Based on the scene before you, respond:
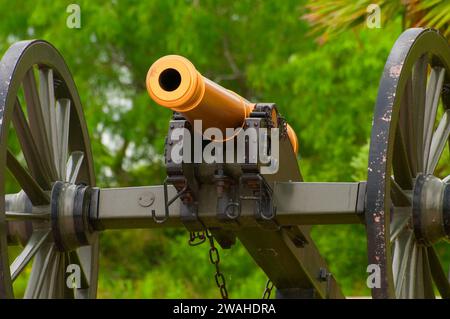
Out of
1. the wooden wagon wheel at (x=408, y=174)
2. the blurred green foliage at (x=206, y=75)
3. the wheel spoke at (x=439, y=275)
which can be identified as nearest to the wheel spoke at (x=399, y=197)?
the wooden wagon wheel at (x=408, y=174)

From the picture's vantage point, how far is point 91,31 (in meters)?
18.5

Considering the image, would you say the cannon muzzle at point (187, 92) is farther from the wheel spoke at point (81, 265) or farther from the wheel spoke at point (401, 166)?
the wheel spoke at point (81, 265)

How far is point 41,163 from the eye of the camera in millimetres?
6941

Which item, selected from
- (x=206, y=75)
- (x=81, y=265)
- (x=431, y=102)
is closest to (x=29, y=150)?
(x=81, y=265)

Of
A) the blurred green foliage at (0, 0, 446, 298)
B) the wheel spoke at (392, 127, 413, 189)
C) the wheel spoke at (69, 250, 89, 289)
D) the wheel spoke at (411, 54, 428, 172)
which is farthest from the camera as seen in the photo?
the blurred green foliage at (0, 0, 446, 298)

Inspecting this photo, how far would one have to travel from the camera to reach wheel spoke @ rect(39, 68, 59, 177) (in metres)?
7.06

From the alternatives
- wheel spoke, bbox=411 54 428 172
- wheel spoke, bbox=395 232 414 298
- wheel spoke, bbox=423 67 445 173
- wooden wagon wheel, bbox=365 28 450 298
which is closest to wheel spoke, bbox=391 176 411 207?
wooden wagon wheel, bbox=365 28 450 298

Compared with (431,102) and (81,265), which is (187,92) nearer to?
(431,102)

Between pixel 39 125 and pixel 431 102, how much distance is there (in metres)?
2.06

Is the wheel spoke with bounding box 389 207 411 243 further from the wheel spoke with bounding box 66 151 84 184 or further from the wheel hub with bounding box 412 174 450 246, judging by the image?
the wheel spoke with bounding box 66 151 84 184

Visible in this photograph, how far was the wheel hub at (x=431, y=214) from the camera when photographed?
652 cm

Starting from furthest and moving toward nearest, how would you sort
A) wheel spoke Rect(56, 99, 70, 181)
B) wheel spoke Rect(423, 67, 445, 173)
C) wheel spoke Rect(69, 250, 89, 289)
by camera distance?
wheel spoke Rect(69, 250, 89, 289), wheel spoke Rect(56, 99, 70, 181), wheel spoke Rect(423, 67, 445, 173)

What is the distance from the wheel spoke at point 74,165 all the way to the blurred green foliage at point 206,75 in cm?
773
